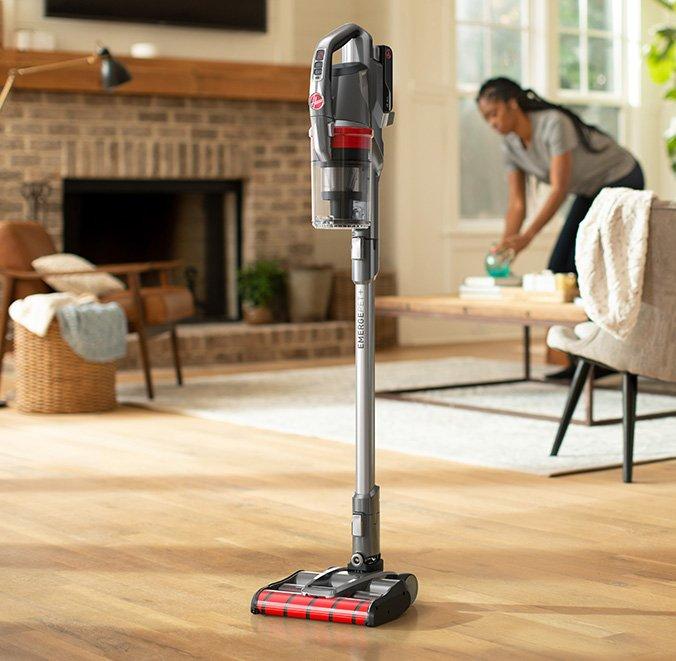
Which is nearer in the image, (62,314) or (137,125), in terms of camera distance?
(62,314)

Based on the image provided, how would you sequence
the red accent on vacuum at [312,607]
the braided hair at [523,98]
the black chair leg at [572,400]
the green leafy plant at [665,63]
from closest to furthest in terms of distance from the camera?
the red accent on vacuum at [312,607], the black chair leg at [572,400], the braided hair at [523,98], the green leafy plant at [665,63]

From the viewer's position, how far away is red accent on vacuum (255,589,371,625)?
249cm

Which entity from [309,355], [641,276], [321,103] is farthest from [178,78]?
[321,103]

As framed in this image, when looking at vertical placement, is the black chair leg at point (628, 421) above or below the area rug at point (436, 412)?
above

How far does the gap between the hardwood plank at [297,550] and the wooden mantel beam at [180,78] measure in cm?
300

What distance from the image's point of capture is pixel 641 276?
383cm

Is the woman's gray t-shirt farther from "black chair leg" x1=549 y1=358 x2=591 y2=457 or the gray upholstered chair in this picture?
the gray upholstered chair

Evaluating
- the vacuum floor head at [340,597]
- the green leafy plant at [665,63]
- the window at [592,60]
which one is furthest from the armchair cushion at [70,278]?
the green leafy plant at [665,63]

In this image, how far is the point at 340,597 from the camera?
2.53 meters

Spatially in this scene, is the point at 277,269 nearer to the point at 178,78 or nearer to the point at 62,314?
the point at 178,78

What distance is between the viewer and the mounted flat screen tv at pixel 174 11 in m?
7.37

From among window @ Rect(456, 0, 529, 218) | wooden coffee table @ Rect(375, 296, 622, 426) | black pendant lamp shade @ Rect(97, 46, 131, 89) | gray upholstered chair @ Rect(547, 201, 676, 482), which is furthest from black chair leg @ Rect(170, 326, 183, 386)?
window @ Rect(456, 0, 529, 218)

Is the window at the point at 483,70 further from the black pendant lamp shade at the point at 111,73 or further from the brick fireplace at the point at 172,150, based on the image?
the black pendant lamp shade at the point at 111,73

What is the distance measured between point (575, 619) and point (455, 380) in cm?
400
